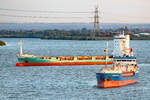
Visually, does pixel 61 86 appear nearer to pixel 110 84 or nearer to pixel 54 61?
pixel 110 84

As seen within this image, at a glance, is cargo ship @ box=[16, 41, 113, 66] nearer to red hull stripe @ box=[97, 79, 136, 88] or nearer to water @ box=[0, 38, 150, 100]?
water @ box=[0, 38, 150, 100]

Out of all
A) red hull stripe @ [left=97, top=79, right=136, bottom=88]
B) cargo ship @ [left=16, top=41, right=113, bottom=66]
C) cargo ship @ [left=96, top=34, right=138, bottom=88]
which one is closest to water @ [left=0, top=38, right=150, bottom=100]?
red hull stripe @ [left=97, top=79, right=136, bottom=88]

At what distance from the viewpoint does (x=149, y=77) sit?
84000 mm

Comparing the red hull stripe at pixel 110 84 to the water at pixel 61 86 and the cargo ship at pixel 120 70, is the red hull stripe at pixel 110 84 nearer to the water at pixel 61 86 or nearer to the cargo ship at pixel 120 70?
the cargo ship at pixel 120 70

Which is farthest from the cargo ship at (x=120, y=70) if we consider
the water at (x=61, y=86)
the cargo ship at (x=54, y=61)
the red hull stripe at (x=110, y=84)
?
the cargo ship at (x=54, y=61)

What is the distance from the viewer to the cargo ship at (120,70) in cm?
6925

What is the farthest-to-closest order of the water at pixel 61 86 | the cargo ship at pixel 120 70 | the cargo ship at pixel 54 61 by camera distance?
the cargo ship at pixel 54 61, the cargo ship at pixel 120 70, the water at pixel 61 86

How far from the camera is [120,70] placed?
71625 millimetres

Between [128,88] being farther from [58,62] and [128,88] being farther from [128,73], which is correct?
[58,62]

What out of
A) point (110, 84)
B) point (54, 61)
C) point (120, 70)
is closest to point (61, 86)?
point (110, 84)

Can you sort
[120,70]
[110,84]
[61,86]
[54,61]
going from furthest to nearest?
[54,61], [61,86], [120,70], [110,84]

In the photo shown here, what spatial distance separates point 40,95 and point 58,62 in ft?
140

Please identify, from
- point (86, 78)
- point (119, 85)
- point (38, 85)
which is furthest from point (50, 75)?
point (119, 85)

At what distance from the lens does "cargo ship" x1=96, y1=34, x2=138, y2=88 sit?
69250mm
